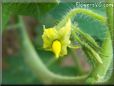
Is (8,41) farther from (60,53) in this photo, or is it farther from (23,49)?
(60,53)

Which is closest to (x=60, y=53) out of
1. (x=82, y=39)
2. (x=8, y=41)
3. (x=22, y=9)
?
(x=82, y=39)

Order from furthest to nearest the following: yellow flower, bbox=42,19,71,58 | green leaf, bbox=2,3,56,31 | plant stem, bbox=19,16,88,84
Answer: plant stem, bbox=19,16,88,84
green leaf, bbox=2,3,56,31
yellow flower, bbox=42,19,71,58

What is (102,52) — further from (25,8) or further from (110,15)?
(25,8)

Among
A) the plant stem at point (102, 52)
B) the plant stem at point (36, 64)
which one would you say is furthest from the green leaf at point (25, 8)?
the plant stem at point (36, 64)

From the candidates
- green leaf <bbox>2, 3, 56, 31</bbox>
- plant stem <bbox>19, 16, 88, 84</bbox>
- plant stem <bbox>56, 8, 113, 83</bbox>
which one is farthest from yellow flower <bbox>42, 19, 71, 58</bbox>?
plant stem <bbox>19, 16, 88, 84</bbox>

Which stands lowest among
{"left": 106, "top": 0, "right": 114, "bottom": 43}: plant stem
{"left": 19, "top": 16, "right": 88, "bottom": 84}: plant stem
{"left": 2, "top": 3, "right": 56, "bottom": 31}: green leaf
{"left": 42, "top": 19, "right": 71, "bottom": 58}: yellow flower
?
{"left": 19, "top": 16, "right": 88, "bottom": 84}: plant stem

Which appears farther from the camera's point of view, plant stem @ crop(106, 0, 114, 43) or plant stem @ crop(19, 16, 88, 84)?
plant stem @ crop(19, 16, 88, 84)

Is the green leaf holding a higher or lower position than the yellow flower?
higher

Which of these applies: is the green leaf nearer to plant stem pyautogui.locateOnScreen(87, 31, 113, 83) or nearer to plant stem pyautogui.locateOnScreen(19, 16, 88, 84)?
plant stem pyautogui.locateOnScreen(87, 31, 113, 83)
